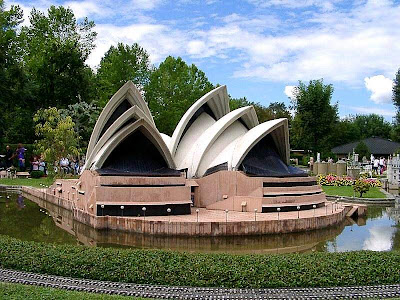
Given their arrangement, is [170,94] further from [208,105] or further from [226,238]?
[226,238]

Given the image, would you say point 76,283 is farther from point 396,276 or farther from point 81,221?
point 81,221

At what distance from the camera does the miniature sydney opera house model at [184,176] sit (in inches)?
780

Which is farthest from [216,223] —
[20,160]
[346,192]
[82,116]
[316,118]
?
[316,118]

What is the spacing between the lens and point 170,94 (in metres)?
53.6

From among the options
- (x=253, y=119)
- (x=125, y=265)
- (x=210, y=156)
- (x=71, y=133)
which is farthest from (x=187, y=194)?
(x=71, y=133)

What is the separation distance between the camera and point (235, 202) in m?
22.1

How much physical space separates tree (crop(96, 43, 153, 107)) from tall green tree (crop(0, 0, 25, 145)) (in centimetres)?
970

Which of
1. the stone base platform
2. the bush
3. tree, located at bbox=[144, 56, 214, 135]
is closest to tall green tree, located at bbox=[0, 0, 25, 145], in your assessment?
the bush

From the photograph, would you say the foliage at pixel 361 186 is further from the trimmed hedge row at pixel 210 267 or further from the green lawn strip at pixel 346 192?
the trimmed hedge row at pixel 210 267

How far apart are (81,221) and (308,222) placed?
1001 cm

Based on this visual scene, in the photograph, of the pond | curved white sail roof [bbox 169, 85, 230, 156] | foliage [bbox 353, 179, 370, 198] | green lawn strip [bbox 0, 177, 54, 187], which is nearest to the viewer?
the pond

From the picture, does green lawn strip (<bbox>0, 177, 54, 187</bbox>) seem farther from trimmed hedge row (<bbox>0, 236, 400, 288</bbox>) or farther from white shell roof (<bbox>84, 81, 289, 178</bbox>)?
trimmed hedge row (<bbox>0, 236, 400, 288</bbox>)

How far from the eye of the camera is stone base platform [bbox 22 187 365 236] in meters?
17.1

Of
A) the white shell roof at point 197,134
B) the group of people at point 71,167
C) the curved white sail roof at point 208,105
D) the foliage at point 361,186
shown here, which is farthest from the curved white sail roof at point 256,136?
the group of people at point 71,167
